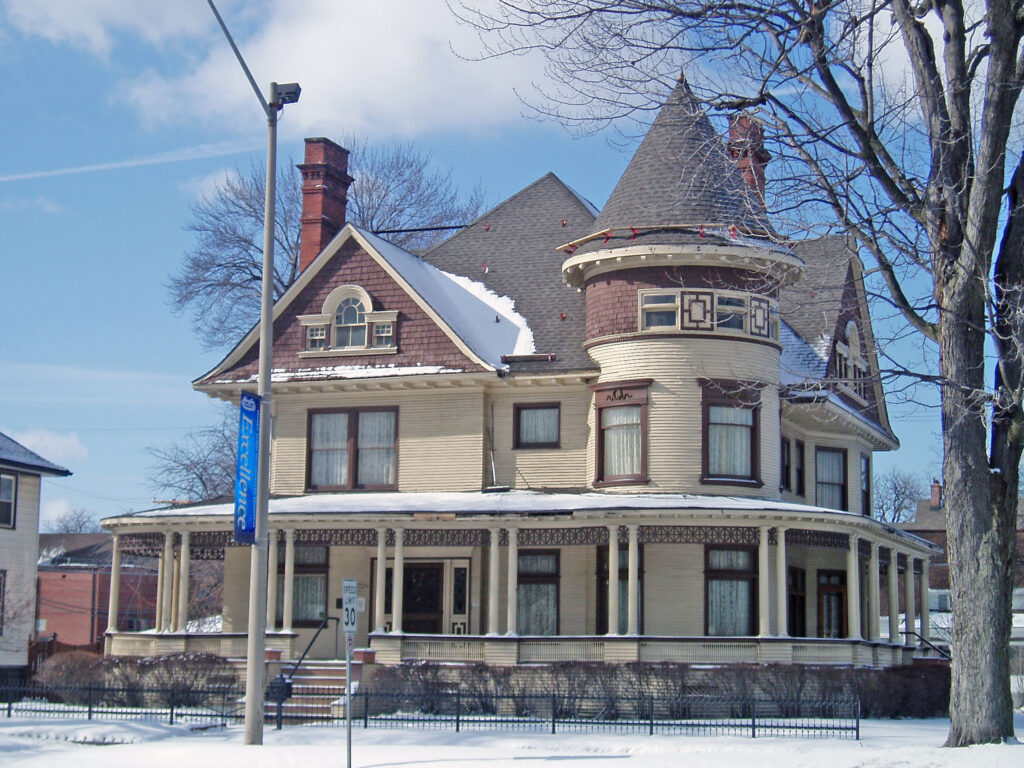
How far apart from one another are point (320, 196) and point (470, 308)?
5532mm

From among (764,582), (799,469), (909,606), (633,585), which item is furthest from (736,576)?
(909,606)

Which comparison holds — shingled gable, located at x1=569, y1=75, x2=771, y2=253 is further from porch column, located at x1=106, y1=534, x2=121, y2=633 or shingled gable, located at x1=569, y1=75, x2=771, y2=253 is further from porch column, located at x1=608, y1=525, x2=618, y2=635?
porch column, located at x1=106, y1=534, x2=121, y2=633

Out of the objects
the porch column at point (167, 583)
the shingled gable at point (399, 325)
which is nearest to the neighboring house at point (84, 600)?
the porch column at point (167, 583)

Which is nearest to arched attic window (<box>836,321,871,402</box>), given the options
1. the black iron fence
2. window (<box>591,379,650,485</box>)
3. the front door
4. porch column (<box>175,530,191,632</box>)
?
window (<box>591,379,650,485</box>)

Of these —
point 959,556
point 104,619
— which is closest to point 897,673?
point 959,556

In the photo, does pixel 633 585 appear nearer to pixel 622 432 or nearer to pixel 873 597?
pixel 622 432

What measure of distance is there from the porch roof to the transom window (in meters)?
3.60

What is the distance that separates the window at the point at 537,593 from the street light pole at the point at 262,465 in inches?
449

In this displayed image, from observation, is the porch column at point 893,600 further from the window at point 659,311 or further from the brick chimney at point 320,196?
the brick chimney at point 320,196

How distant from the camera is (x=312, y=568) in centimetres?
3141

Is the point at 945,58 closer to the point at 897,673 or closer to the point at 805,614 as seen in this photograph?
the point at 897,673

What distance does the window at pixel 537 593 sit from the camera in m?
29.9

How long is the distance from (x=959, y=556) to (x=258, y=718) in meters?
9.53

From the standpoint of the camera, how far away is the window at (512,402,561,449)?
101ft
